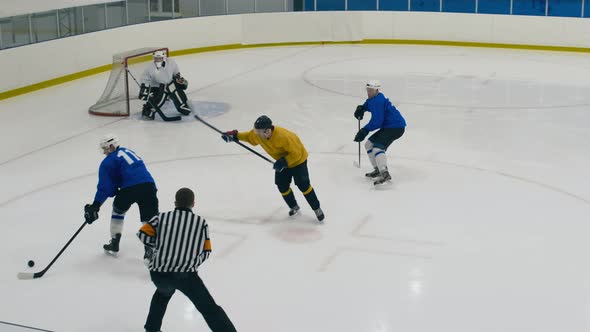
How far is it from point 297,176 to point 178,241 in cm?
249

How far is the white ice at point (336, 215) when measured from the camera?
546 centimetres

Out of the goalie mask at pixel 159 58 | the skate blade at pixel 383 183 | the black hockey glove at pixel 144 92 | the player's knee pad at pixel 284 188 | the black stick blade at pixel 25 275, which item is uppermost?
the goalie mask at pixel 159 58

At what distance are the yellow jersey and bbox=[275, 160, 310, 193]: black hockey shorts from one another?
0.05 meters

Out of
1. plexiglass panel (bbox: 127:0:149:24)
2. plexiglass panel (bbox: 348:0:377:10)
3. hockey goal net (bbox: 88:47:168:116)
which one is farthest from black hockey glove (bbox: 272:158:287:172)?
plexiglass panel (bbox: 348:0:377:10)

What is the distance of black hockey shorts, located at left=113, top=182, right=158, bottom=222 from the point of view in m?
6.04

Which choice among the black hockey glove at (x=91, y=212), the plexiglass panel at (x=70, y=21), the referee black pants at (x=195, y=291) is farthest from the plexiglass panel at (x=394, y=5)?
the referee black pants at (x=195, y=291)

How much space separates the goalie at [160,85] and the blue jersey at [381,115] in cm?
374

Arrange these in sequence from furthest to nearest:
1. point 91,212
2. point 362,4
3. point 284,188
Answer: point 362,4 → point 284,188 → point 91,212

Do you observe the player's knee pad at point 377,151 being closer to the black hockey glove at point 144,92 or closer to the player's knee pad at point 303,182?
the player's knee pad at point 303,182

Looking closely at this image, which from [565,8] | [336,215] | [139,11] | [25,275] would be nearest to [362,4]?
[565,8]

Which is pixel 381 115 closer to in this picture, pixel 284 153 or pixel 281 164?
pixel 284 153

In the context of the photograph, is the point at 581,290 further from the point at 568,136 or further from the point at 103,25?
the point at 103,25

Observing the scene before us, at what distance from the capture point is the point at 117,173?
19.6ft

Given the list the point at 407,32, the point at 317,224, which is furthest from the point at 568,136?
the point at 407,32
